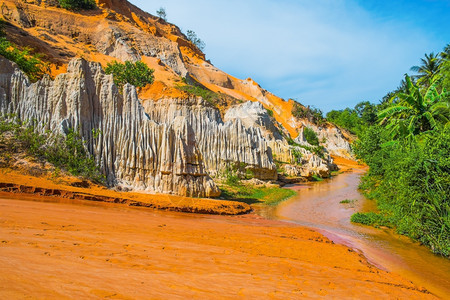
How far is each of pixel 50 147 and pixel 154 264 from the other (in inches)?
418

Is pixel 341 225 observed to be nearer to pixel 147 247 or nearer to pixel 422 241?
pixel 422 241

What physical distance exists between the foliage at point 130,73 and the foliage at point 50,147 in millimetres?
22671

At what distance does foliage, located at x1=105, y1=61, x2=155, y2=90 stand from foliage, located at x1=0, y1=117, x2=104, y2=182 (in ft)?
74.4

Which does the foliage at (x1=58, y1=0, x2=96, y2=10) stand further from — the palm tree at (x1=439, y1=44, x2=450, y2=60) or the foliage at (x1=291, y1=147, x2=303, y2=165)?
the palm tree at (x1=439, y1=44, x2=450, y2=60)

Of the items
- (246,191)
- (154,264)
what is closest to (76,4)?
(246,191)

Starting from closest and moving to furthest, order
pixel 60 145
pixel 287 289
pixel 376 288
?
pixel 287 289
pixel 376 288
pixel 60 145

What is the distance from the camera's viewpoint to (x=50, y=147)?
12.7 metres

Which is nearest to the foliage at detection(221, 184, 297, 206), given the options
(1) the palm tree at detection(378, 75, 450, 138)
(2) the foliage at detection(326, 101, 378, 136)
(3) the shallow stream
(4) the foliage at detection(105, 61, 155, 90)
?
(3) the shallow stream

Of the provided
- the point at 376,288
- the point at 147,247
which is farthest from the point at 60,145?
the point at 376,288

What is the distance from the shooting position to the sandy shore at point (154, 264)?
10.5 ft

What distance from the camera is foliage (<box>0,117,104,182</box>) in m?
12.1

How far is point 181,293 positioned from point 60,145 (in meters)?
11.7

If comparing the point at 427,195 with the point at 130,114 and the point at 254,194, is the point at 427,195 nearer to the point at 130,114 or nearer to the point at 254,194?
the point at 254,194

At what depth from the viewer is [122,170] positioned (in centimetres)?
1452
